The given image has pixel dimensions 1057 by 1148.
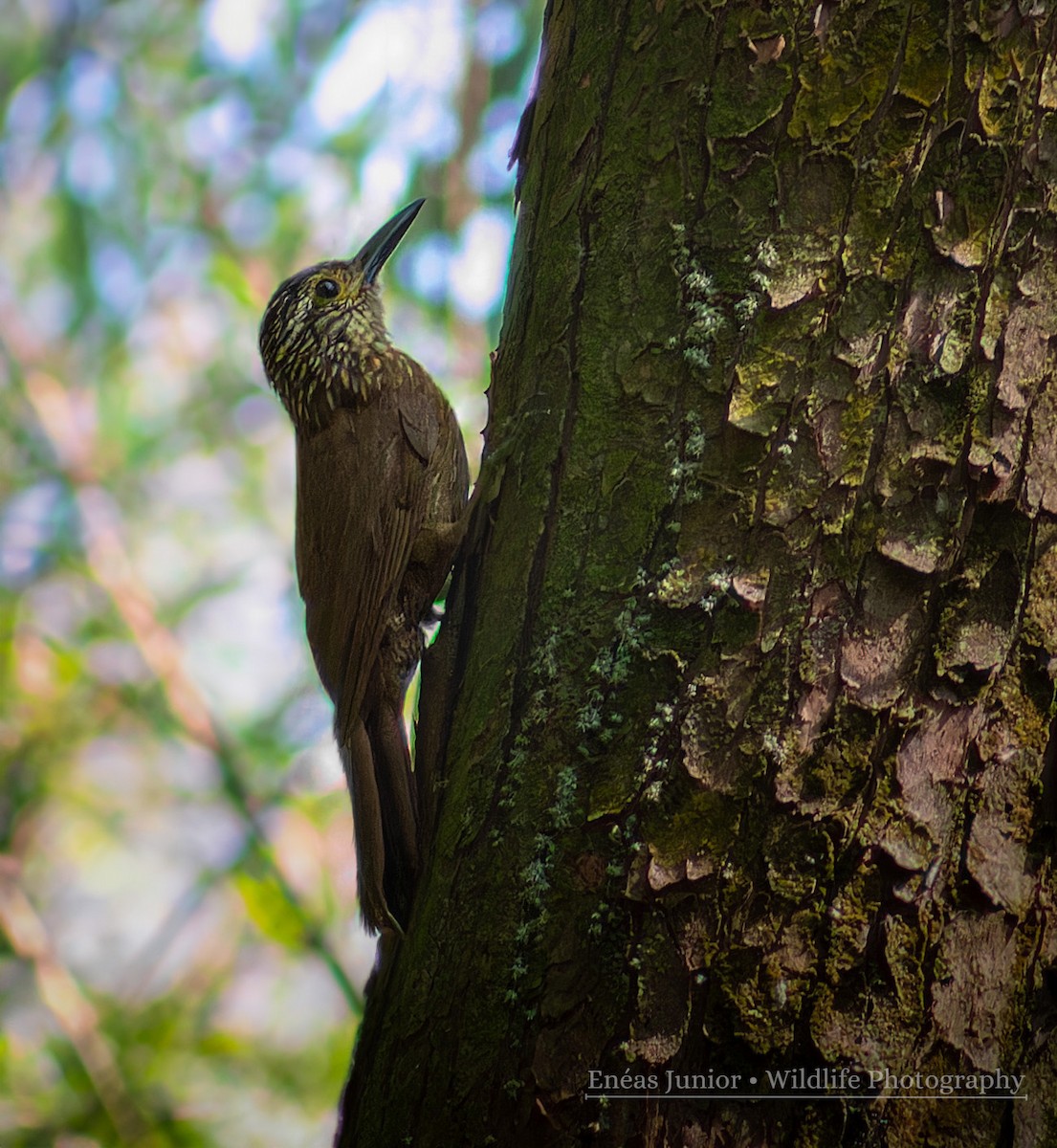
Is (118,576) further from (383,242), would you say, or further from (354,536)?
(354,536)

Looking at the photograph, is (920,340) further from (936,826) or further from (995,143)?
(936,826)

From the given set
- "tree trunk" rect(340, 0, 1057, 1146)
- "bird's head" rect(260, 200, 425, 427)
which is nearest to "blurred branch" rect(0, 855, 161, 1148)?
"bird's head" rect(260, 200, 425, 427)

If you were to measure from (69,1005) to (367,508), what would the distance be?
106 inches

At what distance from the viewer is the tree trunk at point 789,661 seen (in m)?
1.38

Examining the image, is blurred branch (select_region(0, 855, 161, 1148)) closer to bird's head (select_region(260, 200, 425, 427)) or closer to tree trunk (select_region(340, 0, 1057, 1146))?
bird's head (select_region(260, 200, 425, 427))

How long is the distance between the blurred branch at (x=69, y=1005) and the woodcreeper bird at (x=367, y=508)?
2.28m

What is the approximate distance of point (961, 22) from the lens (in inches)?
59.1

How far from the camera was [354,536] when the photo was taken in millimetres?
2633

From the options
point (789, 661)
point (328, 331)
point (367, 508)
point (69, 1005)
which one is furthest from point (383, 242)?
point (69, 1005)

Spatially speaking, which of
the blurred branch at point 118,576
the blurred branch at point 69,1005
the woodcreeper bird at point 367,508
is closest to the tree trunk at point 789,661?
the woodcreeper bird at point 367,508

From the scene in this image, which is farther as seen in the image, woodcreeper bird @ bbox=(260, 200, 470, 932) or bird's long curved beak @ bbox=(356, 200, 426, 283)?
bird's long curved beak @ bbox=(356, 200, 426, 283)

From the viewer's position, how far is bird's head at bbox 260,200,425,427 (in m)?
2.98

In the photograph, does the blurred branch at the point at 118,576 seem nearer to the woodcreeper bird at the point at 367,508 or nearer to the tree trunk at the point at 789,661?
the woodcreeper bird at the point at 367,508

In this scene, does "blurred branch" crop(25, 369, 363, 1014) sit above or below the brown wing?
above
